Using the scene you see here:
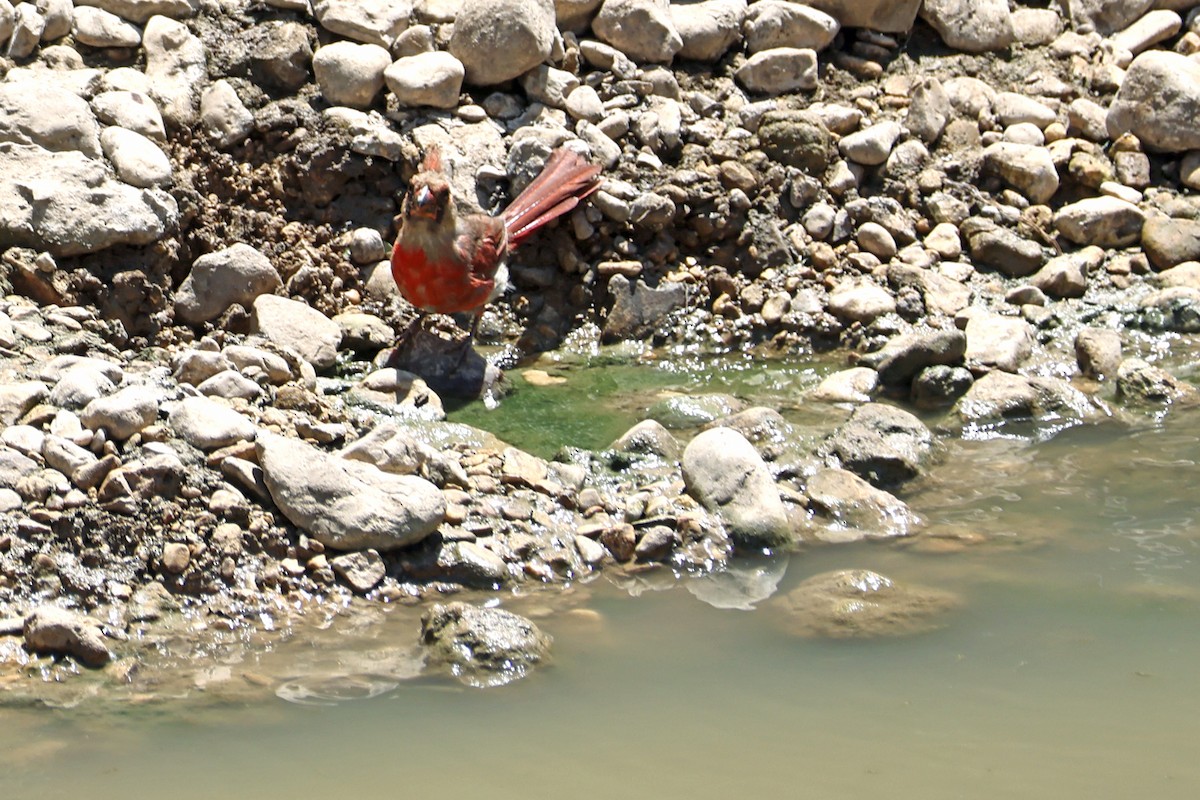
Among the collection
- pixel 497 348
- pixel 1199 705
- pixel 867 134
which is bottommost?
pixel 497 348

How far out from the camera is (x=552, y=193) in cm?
676

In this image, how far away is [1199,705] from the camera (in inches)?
134

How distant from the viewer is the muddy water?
312 cm

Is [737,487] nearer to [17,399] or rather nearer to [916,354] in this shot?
[916,354]

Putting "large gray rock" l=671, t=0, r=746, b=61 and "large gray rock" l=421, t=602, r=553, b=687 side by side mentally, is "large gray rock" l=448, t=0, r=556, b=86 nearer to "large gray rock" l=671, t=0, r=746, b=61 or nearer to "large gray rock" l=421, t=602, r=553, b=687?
"large gray rock" l=671, t=0, r=746, b=61

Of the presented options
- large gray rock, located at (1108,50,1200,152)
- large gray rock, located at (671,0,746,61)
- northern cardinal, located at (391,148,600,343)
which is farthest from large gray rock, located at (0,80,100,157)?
large gray rock, located at (1108,50,1200,152)

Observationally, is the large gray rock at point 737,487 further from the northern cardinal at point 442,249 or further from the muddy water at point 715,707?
the northern cardinal at point 442,249

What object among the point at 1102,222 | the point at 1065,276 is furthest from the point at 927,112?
the point at 1065,276

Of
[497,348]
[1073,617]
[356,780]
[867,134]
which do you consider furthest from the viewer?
[867,134]

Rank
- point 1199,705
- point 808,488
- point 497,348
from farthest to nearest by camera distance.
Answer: point 497,348
point 808,488
point 1199,705

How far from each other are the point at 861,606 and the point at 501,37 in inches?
164

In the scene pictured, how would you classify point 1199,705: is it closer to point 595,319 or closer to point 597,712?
point 597,712

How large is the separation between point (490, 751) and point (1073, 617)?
1881 mm

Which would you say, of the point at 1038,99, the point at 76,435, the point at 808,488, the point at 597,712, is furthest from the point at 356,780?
the point at 1038,99
